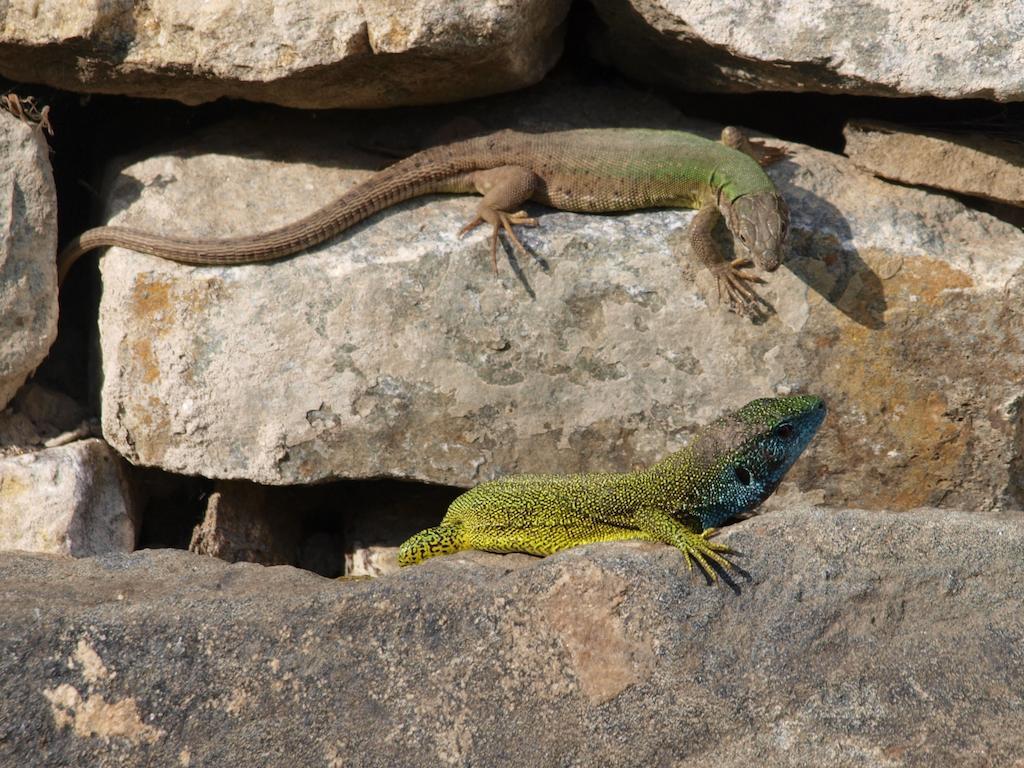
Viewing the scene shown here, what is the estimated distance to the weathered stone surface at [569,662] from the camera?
3.58m

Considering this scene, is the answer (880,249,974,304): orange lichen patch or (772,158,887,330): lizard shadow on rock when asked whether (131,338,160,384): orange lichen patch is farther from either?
(880,249,974,304): orange lichen patch

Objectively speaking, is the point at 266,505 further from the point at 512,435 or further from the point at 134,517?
the point at 512,435

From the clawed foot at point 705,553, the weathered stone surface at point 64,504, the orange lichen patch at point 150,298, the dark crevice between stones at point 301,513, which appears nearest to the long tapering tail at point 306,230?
the orange lichen patch at point 150,298

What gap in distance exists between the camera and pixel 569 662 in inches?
148

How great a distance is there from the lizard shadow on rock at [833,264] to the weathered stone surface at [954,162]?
432 millimetres

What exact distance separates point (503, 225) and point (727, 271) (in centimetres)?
120

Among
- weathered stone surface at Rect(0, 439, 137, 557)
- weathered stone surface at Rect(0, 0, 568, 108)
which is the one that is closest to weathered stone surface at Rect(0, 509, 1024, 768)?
weathered stone surface at Rect(0, 439, 137, 557)

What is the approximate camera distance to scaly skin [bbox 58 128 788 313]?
5641 millimetres

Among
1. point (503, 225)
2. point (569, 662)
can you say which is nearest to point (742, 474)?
point (569, 662)

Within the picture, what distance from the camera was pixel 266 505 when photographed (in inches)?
230

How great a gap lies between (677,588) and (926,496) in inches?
82.7

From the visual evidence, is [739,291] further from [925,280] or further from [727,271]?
[925,280]

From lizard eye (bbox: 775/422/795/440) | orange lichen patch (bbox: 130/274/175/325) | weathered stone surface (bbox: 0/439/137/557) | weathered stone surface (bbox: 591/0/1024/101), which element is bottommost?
weathered stone surface (bbox: 0/439/137/557)

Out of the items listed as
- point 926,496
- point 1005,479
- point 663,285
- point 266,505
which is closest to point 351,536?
point 266,505
